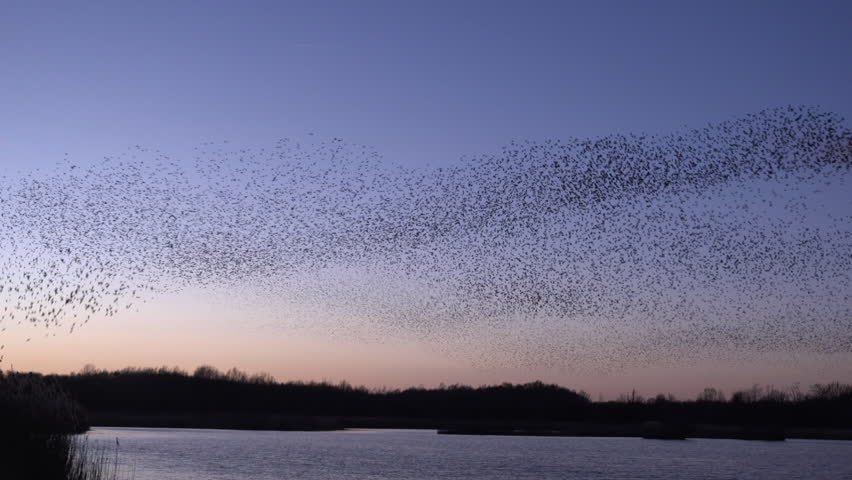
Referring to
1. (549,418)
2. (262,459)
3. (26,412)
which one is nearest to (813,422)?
(549,418)

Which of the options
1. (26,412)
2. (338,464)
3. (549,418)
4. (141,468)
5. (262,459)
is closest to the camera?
(26,412)

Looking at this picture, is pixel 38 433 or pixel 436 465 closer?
pixel 38 433

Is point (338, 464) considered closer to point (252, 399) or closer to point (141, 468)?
point (141, 468)

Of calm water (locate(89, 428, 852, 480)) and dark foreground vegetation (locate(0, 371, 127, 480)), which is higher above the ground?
dark foreground vegetation (locate(0, 371, 127, 480))

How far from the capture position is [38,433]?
81.0 ft

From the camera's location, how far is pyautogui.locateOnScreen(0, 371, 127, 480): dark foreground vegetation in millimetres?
22656

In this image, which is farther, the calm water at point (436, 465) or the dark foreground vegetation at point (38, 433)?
the calm water at point (436, 465)

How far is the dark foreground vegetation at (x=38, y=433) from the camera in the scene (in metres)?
22.7

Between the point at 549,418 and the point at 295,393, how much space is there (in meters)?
44.5

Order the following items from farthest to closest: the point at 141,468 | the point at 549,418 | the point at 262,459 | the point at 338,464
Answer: the point at 549,418 → the point at 262,459 → the point at 338,464 → the point at 141,468

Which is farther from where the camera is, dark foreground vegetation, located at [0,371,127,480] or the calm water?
the calm water

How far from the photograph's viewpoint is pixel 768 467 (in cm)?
6944

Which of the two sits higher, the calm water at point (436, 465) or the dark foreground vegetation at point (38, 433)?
the dark foreground vegetation at point (38, 433)

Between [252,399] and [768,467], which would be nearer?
[768,467]
